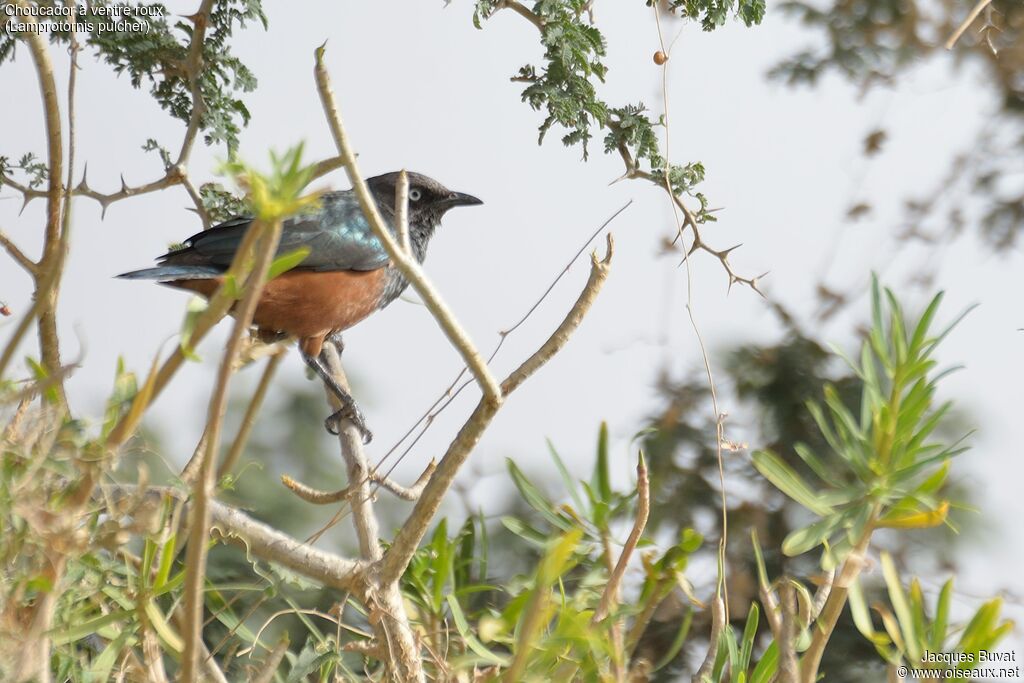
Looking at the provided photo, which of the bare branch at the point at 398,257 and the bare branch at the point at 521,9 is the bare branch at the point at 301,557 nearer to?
the bare branch at the point at 398,257

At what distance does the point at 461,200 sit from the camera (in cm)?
229

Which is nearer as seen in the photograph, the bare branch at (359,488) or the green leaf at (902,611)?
the green leaf at (902,611)

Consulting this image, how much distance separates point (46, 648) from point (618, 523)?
39 centimetres

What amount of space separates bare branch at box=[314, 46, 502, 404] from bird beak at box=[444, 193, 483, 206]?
1.66m

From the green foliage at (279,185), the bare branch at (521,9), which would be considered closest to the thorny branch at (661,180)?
the bare branch at (521,9)

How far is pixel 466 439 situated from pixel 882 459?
0.78 ft

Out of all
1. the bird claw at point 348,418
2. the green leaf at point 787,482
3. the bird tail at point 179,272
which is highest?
the bird tail at point 179,272

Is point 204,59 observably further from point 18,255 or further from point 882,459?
point 882,459

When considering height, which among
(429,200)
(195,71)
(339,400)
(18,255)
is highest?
(429,200)

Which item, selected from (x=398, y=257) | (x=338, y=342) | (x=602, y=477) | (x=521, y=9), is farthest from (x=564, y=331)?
(x=338, y=342)

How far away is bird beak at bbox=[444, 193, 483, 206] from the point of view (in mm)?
2274

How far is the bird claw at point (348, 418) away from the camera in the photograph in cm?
144

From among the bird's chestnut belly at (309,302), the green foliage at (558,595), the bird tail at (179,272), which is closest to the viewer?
the green foliage at (558,595)

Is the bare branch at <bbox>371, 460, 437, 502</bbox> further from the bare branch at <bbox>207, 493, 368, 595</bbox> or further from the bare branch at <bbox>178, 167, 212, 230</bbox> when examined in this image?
the bare branch at <bbox>178, 167, 212, 230</bbox>
